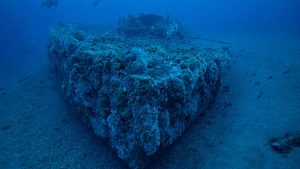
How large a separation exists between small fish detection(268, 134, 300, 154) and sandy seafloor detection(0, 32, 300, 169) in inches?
8.2

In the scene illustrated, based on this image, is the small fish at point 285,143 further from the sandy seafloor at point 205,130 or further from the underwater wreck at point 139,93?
the underwater wreck at point 139,93

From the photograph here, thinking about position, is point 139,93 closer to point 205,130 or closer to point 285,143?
point 205,130

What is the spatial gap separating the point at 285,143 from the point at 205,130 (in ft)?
9.91

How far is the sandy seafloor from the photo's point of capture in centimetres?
802

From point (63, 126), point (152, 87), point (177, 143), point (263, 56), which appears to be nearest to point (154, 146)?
point (152, 87)

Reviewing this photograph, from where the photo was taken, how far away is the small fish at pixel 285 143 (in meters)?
7.85

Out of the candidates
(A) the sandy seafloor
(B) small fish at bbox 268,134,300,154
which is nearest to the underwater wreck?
(A) the sandy seafloor

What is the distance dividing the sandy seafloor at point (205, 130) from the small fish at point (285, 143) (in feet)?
0.68

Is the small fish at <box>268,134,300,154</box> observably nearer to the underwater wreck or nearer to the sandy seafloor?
the sandy seafloor

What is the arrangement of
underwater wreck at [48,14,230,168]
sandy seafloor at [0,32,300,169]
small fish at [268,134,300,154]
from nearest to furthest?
underwater wreck at [48,14,230,168] < small fish at [268,134,300,154] < sandy seafloor at [0,32,300,169]

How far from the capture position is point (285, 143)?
805cm

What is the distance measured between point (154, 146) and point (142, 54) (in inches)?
143

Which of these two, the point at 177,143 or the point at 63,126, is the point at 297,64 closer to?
the point at 177,143

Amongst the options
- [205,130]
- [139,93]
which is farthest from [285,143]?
[139,93]
